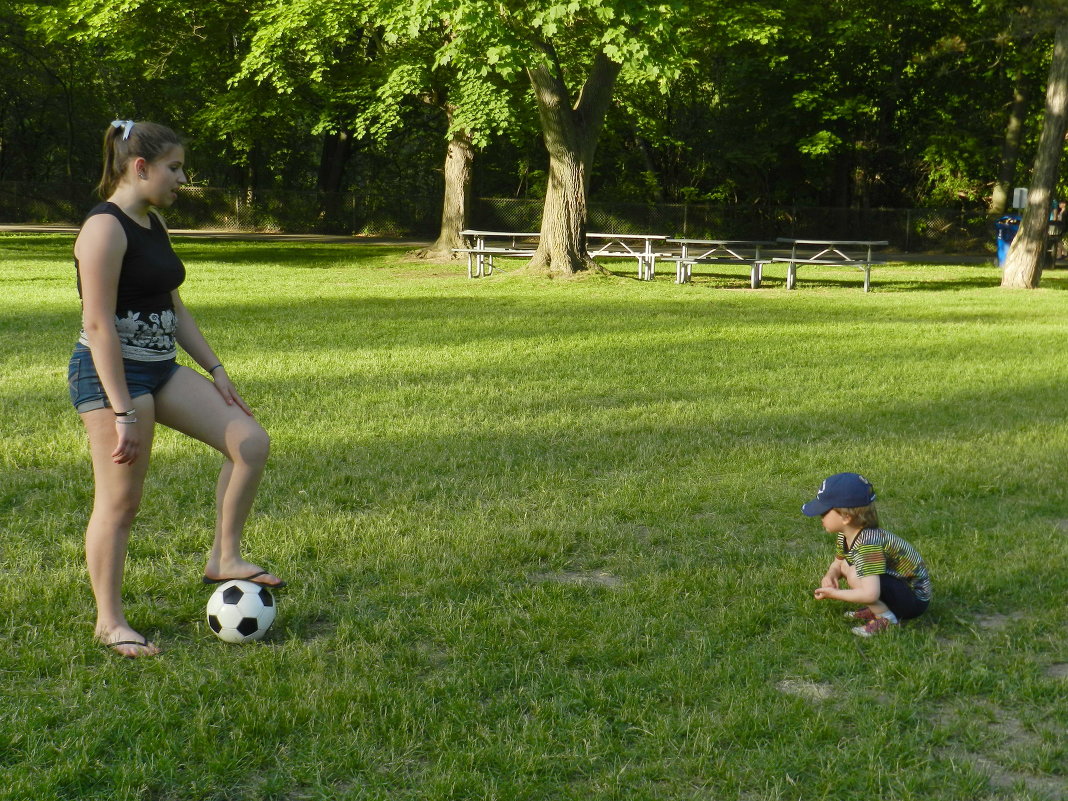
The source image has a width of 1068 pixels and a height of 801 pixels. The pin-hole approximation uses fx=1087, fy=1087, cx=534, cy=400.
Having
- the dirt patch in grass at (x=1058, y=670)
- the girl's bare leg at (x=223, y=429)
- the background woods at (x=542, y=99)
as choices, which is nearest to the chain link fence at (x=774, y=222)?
the background woods at (x=542, y=99)

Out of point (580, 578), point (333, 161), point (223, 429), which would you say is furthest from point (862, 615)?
point (333, 161)

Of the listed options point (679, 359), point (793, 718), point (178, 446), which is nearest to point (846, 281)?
point (679, 359)

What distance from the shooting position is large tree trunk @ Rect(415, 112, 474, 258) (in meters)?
26.5

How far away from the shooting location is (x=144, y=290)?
12.4ft

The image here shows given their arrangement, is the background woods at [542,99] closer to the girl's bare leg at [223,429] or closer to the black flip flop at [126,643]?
the girl's bare leg at [223,429]

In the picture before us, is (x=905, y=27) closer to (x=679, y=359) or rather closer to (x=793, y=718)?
(x=679, y=359)

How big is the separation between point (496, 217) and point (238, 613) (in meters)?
35.0

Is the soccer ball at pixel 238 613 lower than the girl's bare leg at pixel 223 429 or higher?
lower

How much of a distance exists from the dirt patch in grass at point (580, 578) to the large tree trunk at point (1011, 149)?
3231 centimetres

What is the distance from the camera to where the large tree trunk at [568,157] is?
19.3 m

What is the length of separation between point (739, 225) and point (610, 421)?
3161 cm

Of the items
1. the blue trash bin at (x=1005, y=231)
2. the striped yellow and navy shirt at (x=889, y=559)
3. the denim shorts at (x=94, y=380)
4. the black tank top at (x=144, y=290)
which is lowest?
the striped yellow and navy shirt at (x=889, y=559)

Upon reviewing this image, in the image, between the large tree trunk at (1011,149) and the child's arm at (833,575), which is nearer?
the child's arm at (833,575)

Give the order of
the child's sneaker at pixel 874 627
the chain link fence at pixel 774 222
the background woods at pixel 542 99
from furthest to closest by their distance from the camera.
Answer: the chain link fence at pixel 774 222
the background woods at pixel 542 99
the child's sneaker at pixel 874 627
